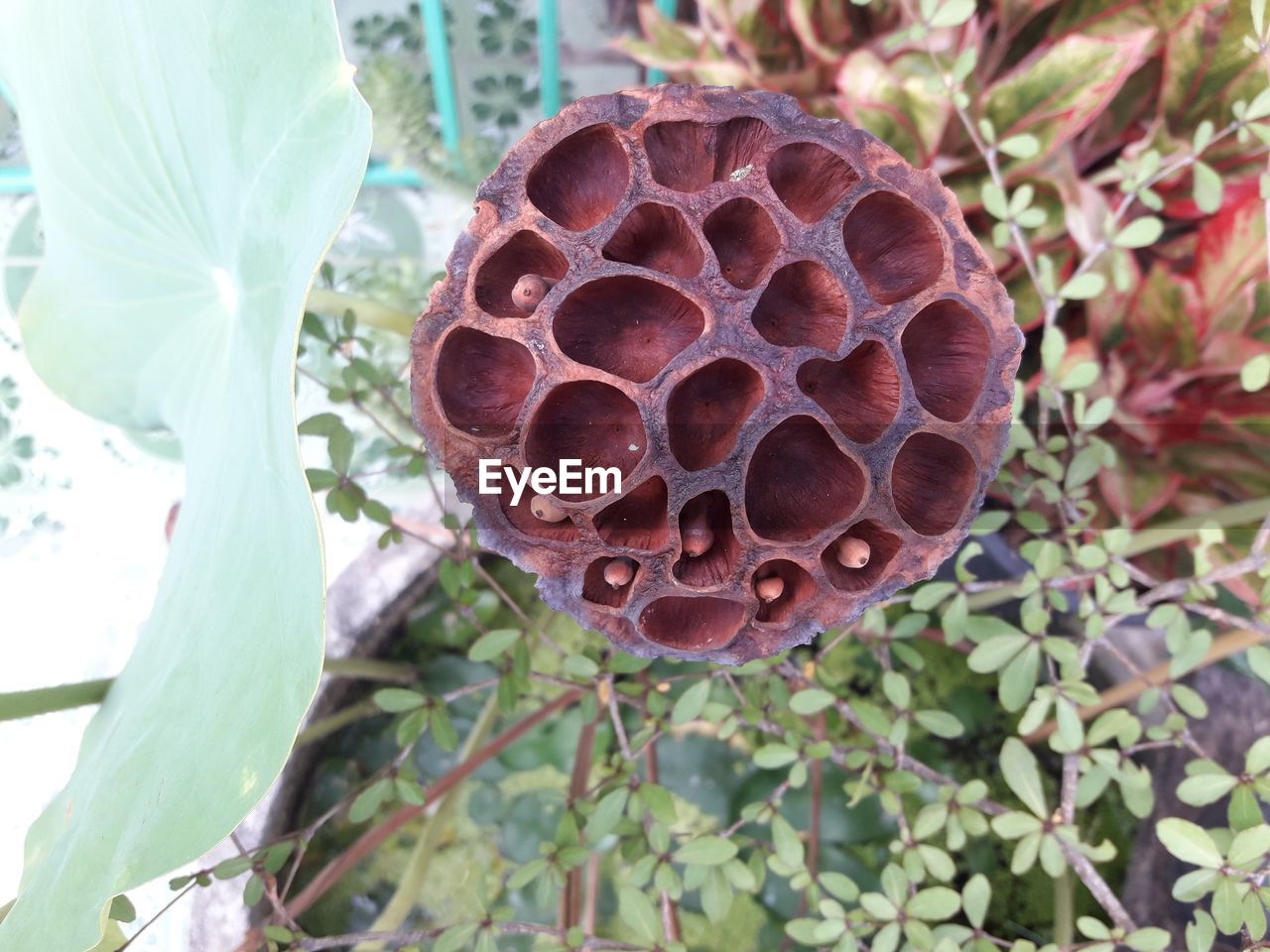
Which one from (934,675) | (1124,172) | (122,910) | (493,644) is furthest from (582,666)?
(1124,172)

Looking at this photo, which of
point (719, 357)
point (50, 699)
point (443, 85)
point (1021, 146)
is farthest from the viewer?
point (443, 85)

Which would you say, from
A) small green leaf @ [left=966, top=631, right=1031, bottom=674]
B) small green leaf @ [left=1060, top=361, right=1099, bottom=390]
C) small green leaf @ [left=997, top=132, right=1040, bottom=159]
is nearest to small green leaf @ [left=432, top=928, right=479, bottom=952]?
small green leaf @ [left=966, top=631, right=1031, bottom=674]

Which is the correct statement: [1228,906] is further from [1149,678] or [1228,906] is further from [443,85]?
[443,85]

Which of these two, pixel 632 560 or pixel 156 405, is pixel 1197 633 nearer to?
pixel 632 560

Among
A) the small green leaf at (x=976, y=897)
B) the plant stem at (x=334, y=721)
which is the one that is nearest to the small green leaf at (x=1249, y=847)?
the small green leaf at (x=976, y=897)

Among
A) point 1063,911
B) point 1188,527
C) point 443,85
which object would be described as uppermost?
point 443,85

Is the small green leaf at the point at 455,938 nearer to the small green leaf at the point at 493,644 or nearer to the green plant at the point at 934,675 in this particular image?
the green plant at the point at 934,675

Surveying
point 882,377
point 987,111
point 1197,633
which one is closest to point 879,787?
point 1197,633

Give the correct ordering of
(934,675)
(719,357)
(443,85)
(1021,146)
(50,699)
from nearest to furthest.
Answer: (719,357)
(50,699)
(1021,146)
(934,675)
(443,85)
